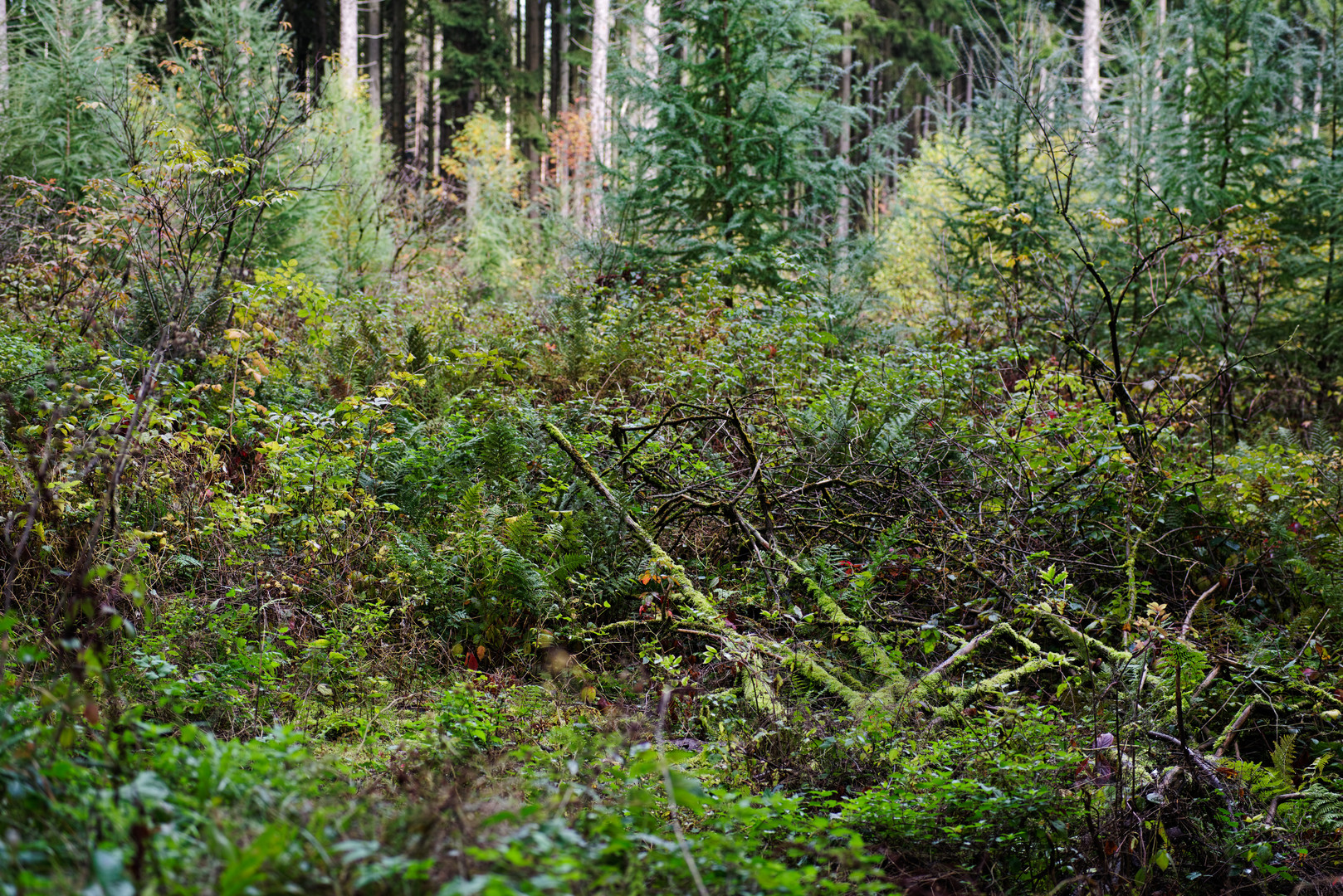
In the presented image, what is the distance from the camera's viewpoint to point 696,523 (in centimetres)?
542

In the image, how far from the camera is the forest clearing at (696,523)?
7.30 feet

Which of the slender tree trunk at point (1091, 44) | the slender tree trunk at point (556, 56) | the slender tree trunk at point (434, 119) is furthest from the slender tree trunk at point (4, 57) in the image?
the slender tree trunk at point (1091, 44)

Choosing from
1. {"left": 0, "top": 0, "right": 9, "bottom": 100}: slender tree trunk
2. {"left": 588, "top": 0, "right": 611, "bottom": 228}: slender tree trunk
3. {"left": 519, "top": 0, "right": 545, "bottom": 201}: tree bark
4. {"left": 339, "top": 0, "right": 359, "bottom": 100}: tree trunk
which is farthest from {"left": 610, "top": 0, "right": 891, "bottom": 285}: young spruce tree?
{"left": 519, "top": 0, "right": 545, "bottom": 201}: tree bark

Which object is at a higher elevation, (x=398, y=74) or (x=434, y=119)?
(x=398, y=74)

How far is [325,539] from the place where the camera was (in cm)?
462

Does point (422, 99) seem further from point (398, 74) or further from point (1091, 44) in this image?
point (1091, 44)

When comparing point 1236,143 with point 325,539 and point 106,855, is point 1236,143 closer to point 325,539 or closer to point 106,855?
point 325,539

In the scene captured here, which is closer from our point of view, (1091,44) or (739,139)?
(739,139)

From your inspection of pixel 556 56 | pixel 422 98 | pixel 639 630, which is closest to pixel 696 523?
pixel 639 630

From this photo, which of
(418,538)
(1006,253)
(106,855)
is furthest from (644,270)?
(106,855)

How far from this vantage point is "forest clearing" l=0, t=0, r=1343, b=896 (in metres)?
2.22

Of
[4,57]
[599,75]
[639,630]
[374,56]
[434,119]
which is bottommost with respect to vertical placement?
[639,630]

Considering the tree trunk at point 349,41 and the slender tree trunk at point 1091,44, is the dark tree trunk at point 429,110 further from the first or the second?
the slender tree trunk at point 1091,44

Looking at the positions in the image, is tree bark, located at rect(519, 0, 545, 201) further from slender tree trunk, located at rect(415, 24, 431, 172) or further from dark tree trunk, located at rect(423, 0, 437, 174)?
dark tree trunk, located at rect(423, 0, 437, 174)
